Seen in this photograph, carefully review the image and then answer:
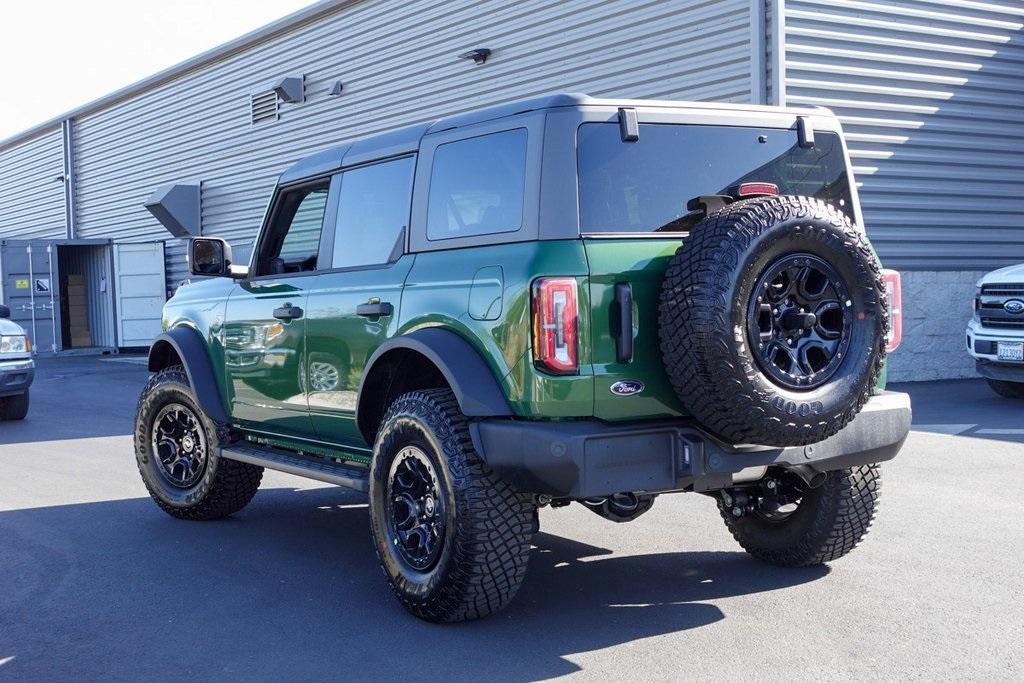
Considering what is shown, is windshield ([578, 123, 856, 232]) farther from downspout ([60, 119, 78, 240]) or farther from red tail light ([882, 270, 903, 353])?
downspout ([60, 119, 78, 240])

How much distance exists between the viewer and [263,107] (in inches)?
952

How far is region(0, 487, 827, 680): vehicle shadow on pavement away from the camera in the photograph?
427 centimetres

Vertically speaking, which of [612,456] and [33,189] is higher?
[33,189]

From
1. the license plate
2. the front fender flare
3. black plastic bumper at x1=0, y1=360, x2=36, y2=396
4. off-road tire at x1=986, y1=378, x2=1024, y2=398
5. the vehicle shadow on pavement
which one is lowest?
the vehicle shadow on pavement

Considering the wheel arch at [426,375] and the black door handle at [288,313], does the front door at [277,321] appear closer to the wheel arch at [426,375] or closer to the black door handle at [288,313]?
the black door handle at [288,313]

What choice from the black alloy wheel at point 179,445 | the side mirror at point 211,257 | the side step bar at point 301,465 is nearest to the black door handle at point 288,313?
the side mirror at point 211,257

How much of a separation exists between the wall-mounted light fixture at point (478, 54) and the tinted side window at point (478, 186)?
1280 cm

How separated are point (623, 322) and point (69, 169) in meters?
32.0

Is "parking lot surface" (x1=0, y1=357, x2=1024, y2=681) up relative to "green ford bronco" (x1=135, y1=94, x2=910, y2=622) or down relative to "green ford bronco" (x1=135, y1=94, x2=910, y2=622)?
down

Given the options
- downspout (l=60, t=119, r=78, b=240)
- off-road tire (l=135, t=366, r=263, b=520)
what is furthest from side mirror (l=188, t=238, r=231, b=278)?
downspout (l=60, t=119, r=78, b=240)

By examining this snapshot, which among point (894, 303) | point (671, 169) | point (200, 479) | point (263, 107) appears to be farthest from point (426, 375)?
point (263, 107)

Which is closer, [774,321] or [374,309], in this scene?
[774,321]

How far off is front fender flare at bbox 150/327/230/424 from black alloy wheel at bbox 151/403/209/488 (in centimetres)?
26

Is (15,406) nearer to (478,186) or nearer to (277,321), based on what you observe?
(277,321)
